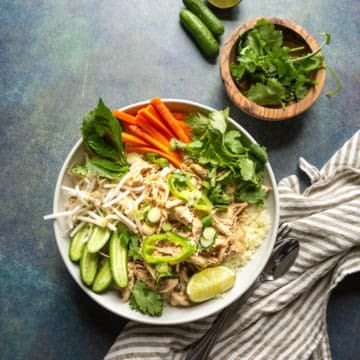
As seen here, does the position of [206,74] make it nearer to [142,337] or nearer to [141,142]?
[141,142]

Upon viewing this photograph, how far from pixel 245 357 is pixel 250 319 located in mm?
243

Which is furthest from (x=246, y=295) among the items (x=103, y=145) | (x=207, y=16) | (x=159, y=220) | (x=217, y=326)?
(x=207, y=16)

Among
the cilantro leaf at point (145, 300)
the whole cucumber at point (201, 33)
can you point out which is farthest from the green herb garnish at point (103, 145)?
the whole cucumber at point (201, 33)

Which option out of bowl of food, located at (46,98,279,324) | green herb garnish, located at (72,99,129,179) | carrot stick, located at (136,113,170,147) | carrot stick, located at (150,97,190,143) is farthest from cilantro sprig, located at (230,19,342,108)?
green herb garnish, located at (72,99,129,179)

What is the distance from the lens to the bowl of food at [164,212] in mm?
3004

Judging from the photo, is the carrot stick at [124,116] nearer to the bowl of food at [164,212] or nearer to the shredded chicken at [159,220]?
the bowl of food at [164,212]

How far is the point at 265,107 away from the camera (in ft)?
11.0

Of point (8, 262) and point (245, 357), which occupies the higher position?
point (245, 357)

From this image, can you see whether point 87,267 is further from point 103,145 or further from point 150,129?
point 150,129

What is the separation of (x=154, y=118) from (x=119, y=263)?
892 millimetres

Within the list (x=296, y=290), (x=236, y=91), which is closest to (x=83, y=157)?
(x=236, y=91)

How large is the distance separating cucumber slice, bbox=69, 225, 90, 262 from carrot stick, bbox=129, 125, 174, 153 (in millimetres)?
639

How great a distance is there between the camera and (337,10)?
12.3 ft

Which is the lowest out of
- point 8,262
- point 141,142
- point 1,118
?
point 8,262
